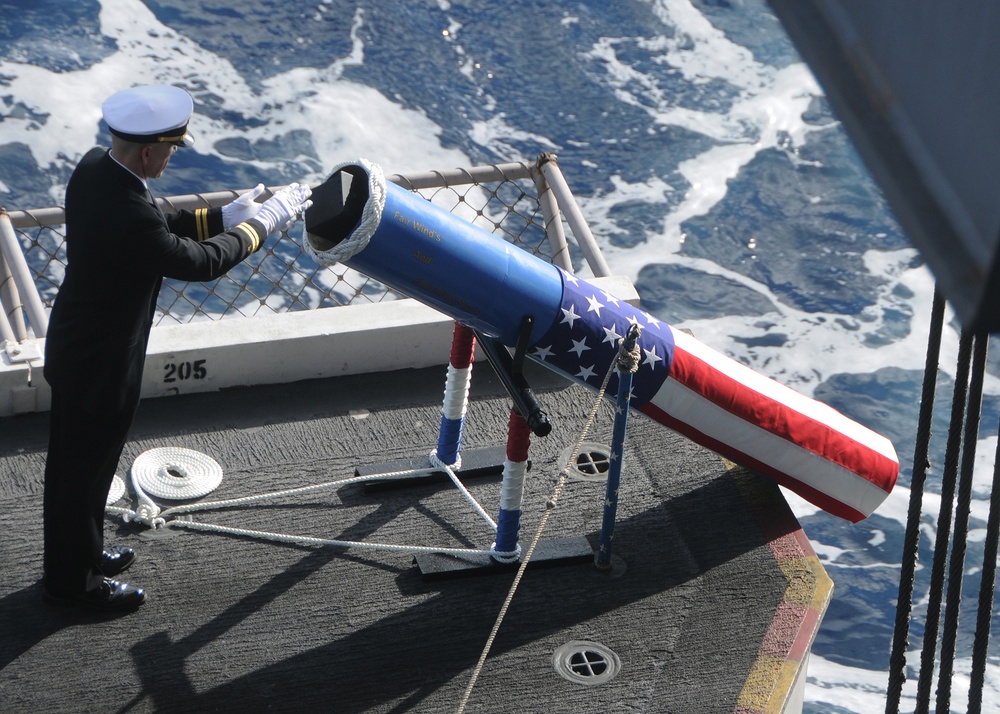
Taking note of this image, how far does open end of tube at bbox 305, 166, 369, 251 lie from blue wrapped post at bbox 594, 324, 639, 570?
1143mm

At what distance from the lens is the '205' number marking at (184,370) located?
20.0ft

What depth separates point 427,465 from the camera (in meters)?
5.78

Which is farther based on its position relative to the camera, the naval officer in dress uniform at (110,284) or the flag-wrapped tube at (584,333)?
the flag-wrapped tube at (584,333)

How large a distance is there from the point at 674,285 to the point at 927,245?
13.7 meters

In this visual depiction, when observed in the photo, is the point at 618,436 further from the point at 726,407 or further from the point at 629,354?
the point at 726,407

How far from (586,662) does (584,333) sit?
1286mm

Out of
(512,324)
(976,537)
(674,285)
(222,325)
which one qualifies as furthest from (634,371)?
(674,285)

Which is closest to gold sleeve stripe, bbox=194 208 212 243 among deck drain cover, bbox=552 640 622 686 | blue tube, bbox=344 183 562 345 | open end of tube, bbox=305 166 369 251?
open end of tube, bbox=305 166 369 251

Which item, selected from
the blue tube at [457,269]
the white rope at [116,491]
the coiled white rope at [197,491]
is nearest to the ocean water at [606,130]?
the coiled white rope at [197,491]

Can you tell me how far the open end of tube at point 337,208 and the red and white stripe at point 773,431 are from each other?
1549 mm

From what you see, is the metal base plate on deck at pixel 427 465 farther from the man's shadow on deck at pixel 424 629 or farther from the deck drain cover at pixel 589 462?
the man's shadow on deck at pixel 424 629

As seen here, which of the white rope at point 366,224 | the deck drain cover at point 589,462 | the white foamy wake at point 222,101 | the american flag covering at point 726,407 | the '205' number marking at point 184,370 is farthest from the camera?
the white foamy wake at point 222,101

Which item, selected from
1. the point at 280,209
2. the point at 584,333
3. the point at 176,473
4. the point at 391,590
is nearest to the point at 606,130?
the point at 176,473

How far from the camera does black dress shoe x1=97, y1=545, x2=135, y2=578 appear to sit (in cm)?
501
